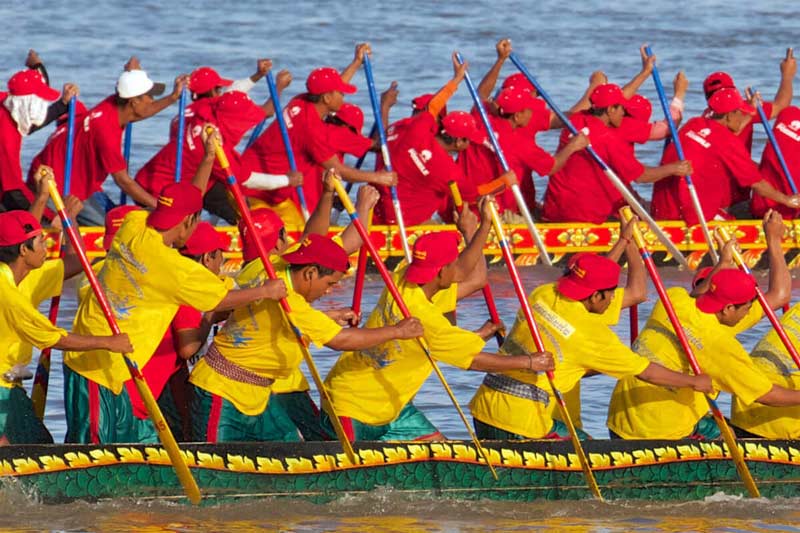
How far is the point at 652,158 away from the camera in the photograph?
22359 mm

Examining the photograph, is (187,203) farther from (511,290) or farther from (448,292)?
(511,290)

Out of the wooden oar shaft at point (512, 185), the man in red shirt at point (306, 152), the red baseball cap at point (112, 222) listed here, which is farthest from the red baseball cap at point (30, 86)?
the red baseball cap at point (112, 222)

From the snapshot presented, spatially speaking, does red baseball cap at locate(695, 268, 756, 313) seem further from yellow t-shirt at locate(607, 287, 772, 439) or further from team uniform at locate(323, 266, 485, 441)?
team uniform at locate(323, 266, 485, 441)

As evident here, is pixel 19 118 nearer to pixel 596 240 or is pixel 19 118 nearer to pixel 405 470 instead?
pixel 596 240

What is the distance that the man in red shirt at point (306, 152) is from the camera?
1509cm

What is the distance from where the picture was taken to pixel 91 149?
14.5 meters

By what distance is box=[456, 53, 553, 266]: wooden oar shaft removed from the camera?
587 inches

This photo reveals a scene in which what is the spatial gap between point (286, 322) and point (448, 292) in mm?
942

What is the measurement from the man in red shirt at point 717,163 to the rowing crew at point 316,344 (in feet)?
16.8

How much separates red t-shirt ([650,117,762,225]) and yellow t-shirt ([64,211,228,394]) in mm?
6811

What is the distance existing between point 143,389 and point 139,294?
431mm

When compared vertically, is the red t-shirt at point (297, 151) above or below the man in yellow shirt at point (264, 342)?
below

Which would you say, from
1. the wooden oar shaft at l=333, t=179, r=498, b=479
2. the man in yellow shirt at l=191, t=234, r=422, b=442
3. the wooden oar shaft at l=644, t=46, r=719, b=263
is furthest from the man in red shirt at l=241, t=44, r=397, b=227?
the man in yellow shirt at l=191, t=234, r=422, b=442

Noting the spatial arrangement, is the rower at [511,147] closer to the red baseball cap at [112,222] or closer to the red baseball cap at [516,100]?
the red baseball cap at [516,100]
